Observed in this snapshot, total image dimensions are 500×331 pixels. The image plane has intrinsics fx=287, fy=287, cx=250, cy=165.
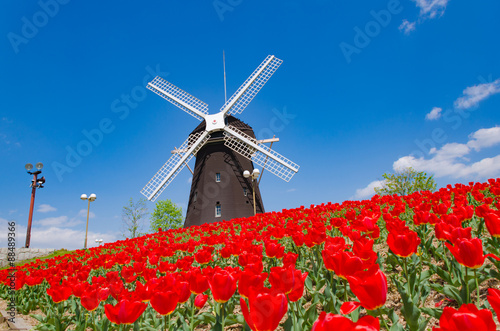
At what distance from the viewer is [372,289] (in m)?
1.37

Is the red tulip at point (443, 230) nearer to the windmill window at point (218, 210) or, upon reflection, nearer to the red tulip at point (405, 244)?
the red tulip at point (405, 244)

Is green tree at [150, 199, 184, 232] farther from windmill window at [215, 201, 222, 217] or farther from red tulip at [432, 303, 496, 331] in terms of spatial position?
red tulip at [432, 303, 496, 331]

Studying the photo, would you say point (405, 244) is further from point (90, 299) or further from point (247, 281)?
point (90, 299)

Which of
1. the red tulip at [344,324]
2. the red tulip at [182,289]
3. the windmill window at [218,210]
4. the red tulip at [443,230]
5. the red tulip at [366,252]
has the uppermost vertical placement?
the windmill window at [218,210]

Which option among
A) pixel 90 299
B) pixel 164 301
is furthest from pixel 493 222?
pixel 90 299

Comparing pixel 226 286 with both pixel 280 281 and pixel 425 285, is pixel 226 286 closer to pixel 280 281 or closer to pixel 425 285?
pixel 280 281

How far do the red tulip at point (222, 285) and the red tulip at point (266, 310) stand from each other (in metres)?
0.62

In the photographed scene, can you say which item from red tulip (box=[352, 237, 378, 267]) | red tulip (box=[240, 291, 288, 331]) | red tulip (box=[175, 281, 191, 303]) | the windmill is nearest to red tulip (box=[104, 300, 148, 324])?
red tulip (box=[175, 281, 191, 303])

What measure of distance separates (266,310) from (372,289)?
52 cm

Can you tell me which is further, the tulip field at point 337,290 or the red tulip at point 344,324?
the tulip field at point 337,290

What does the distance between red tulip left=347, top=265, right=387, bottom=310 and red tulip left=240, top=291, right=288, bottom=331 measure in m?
0.38

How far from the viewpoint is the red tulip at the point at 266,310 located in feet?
4.20

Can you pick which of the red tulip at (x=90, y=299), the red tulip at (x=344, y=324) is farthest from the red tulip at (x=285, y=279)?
the red tulip at (x=90, y=299)

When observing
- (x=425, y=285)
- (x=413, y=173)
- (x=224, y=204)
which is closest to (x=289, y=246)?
(x=425, y=285)
